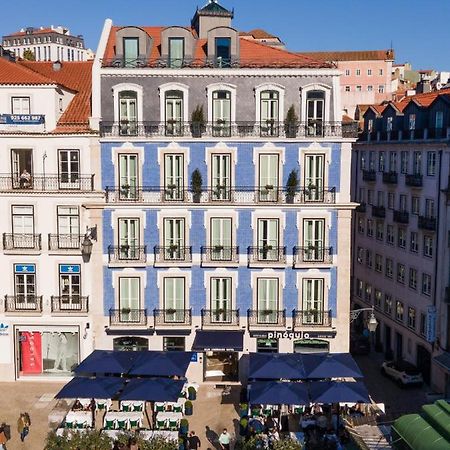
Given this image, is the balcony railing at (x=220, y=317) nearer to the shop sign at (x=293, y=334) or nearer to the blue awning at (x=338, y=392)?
the shop sign at (x=293, y=334)

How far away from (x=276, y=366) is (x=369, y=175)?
1085 inches

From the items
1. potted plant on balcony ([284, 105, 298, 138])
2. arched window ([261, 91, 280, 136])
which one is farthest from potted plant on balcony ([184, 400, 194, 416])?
arched window ([261, 91, 280, 136])

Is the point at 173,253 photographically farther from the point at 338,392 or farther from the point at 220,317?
the point at 338,392

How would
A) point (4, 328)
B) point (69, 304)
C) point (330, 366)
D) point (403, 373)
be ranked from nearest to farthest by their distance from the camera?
point (330, 366), point (69, 304), point (4, 328), point (403, 373)

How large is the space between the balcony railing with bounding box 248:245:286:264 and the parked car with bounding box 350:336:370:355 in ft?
57.1

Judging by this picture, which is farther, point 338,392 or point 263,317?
point 263,317

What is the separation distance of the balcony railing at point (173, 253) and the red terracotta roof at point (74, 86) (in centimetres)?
853

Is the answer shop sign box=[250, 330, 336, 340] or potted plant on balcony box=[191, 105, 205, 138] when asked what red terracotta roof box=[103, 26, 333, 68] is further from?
shop sign box=[250, 330, 336, 340]

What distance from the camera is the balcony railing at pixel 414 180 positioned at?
45.8 meters

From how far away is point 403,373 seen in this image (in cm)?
4216

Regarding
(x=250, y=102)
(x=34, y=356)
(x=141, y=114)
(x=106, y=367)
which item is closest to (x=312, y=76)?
(x=250, y=102)

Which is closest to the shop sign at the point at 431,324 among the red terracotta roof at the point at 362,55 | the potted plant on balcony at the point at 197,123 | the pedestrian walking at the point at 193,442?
the potted plant on balcony at the point at 197,123

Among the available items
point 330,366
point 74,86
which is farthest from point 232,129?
point 330,366

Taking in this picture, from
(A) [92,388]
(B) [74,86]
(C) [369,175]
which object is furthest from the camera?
(C) [369,175]
